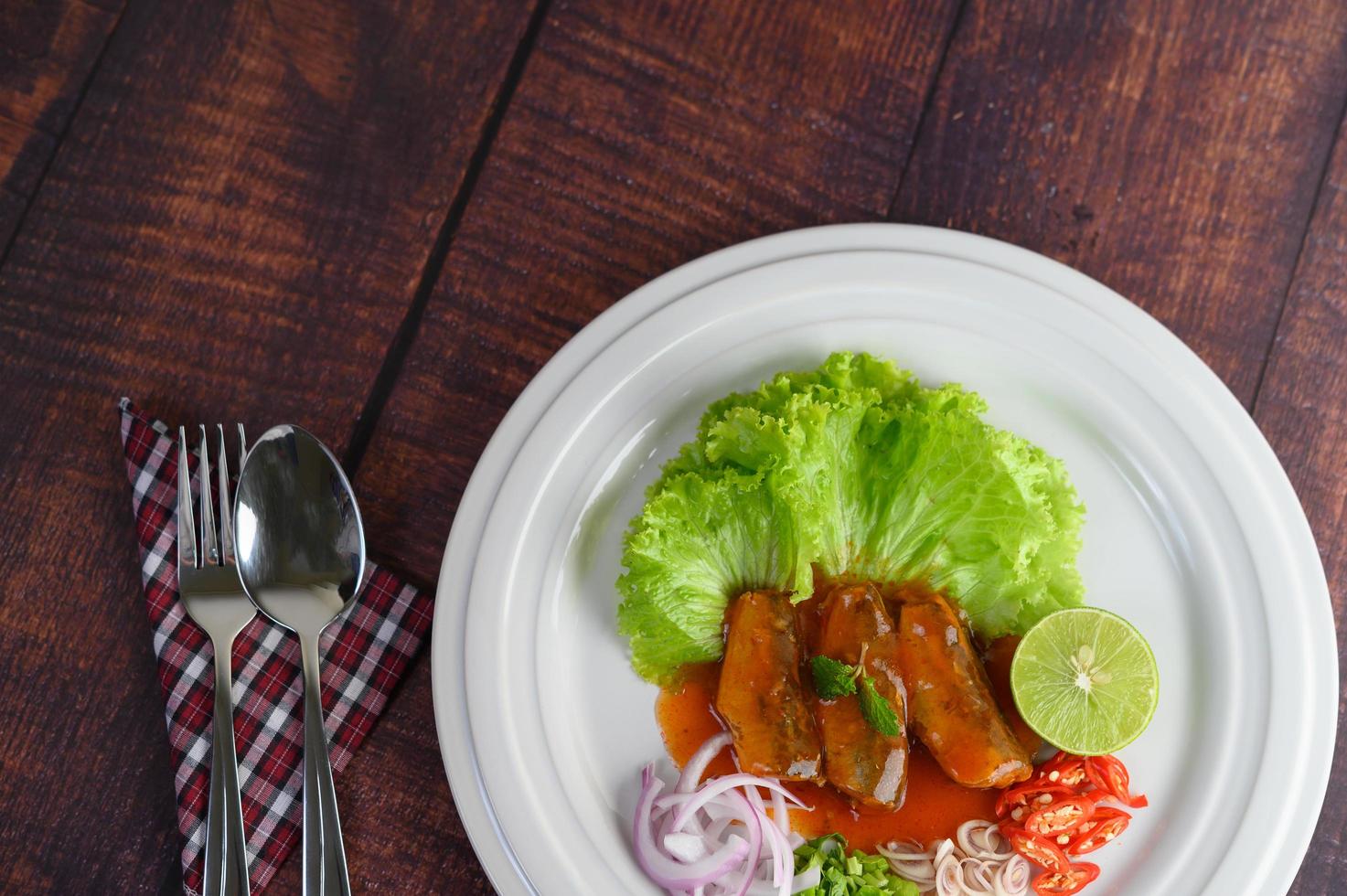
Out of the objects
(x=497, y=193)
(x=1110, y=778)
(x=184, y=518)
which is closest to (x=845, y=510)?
(x=1110, y=778)

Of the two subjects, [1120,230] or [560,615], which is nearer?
[560,615]

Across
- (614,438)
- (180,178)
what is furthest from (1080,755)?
(180,178)

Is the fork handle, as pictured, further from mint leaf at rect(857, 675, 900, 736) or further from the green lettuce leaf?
mint leaf at rect(857, 675, 900, 736)

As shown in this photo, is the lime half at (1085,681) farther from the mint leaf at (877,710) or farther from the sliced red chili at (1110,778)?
the mint leaf at (877,710)

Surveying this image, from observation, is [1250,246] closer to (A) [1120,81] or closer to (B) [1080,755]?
(A) [1120,81]

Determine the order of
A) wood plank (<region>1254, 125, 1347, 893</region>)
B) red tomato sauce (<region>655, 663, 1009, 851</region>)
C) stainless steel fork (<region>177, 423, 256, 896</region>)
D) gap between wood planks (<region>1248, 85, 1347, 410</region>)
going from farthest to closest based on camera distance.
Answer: gap between wood planks (<region>1248, 85, 1347, 410</region>) < wood plank (<region>1254, 125, 1347, 893</region>) < red tomato sauce (<region>655, 663, 1009, 851</region>) < stainless steel fork (<region>177, 423, 256, 896</region>)

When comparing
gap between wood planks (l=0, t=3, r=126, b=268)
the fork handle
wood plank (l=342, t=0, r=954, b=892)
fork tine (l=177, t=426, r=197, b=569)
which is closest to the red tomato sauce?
wood plank (l=342, t=0, r=954, b=892)

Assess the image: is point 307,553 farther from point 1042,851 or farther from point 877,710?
point 1042,851
